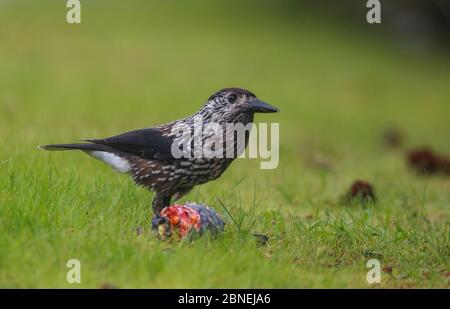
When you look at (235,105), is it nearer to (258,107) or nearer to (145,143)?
(258,107)

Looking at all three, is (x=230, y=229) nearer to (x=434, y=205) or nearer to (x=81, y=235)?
(x=81, y=235)

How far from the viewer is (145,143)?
642 centimetres

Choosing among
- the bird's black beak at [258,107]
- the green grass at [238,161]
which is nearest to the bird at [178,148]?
the bird's black beak at [258,107]

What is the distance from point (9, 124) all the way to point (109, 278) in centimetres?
576

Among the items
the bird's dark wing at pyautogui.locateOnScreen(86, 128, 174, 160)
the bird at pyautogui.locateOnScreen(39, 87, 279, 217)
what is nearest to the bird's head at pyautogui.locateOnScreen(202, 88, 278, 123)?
the bird at pyautogui.locateOnScreen(39, 87, 279, 217)

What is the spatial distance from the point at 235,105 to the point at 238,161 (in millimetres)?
4839

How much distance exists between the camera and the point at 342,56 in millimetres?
21688

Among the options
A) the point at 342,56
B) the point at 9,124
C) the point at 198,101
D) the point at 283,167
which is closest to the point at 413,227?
the point at 283,167

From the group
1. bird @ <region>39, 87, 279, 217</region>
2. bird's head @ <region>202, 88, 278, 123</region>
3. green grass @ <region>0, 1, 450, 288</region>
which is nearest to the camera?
green grass @ <region>0, 1, 450, 288</region>

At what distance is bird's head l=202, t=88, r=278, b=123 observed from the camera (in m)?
6.28

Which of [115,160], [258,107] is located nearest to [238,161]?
[115,160]

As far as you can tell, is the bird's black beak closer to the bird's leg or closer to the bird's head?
the bird's head

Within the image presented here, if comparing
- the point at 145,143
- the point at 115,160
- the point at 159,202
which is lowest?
the point at 159,202

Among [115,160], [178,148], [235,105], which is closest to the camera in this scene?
[178,148]
